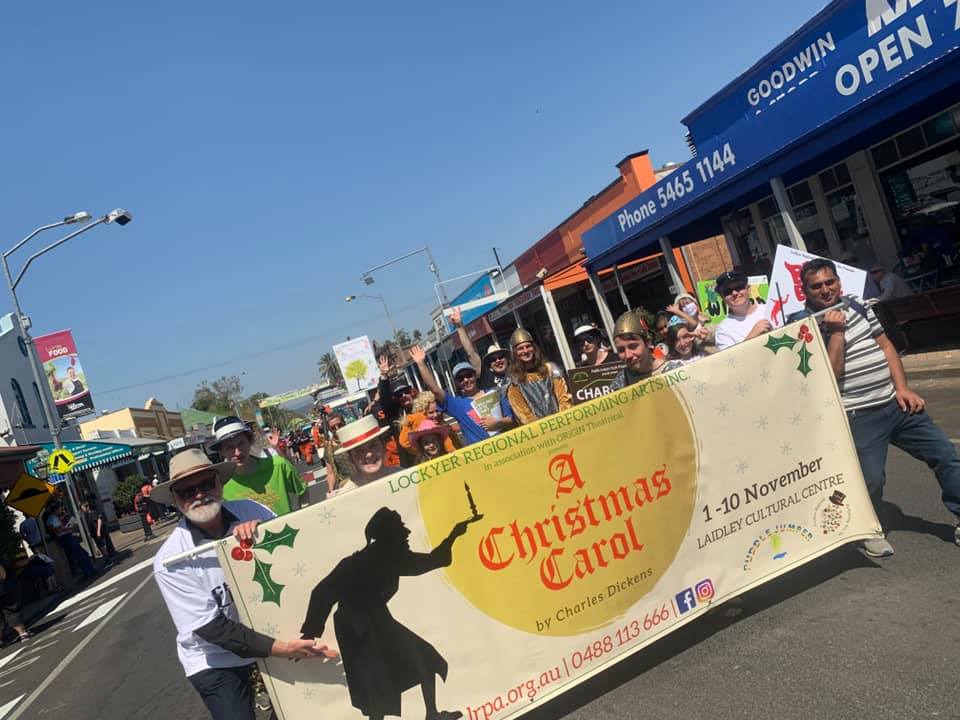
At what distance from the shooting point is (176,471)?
349cm

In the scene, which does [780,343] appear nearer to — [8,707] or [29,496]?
[8,707]

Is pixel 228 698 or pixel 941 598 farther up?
pixel 228 698

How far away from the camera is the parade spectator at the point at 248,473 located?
529 centimetres

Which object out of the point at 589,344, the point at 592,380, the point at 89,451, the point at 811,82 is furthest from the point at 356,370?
the point at 592,380

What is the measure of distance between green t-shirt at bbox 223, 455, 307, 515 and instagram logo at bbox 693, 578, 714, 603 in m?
2.90

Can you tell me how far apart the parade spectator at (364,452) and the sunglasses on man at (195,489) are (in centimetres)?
95

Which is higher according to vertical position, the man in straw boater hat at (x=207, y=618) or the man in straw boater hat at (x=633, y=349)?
the man in straw boater hat at (x=633, y=349)

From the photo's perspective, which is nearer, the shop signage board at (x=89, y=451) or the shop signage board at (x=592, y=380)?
the shop signage board at (x=592, y=380)

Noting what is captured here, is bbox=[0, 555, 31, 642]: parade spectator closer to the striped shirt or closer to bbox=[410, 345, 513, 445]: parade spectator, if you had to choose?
bbox=[410, 345, 513, 445]: parade spectator

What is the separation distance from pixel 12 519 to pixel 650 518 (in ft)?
52.5

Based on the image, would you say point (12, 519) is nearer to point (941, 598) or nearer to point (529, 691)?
point (529, 691)

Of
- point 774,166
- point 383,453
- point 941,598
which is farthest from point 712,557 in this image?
point 774,166

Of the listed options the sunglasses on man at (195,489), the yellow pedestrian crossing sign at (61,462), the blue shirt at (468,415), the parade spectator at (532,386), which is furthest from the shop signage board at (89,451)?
the sunglasses on man at (195,489)

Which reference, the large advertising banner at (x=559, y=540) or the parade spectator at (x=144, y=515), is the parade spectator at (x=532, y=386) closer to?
the large advertising banner at (x=559, y=540)
